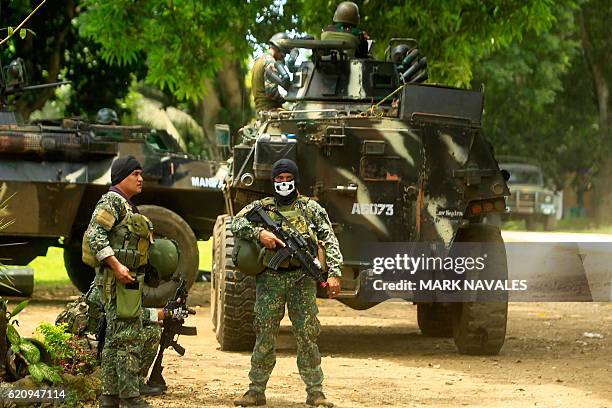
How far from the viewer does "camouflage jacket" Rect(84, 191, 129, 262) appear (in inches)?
339

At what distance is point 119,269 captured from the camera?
28.1ft

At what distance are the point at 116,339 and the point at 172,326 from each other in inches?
41.7

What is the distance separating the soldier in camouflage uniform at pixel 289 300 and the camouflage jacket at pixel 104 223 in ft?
3.20

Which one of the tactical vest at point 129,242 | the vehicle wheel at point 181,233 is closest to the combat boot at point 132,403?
the tactical vest at point 129,242

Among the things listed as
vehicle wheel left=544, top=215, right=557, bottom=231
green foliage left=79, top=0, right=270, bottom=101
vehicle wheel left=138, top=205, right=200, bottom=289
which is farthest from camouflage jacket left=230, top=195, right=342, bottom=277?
vehicle wheel left=544, top=215, right=557, bottom=231

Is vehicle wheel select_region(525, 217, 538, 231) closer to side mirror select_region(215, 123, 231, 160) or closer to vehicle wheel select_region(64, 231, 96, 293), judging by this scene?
vehicle wheel select_region(64, 231, 96, 293)

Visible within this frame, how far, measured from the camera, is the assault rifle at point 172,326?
9633 mm

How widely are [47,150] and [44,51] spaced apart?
837cm

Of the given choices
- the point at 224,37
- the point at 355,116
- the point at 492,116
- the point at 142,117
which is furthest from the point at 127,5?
the point at 492,116

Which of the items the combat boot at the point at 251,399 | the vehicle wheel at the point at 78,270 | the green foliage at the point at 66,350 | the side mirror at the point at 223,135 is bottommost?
the vehicle wheel at the point at 78,270

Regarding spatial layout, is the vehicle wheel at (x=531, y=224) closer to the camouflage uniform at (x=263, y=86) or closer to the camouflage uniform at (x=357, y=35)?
the camouflage uniform at (x=357, y=35)

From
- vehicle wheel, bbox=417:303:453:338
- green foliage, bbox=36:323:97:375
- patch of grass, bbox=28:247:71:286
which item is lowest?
patch of grass, bbox=28:247:71:286

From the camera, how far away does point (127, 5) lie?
21250 mm

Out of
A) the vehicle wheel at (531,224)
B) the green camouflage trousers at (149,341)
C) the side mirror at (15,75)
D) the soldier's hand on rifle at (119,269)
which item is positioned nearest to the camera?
the soldier's hand on rifle at (119,269)
